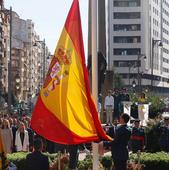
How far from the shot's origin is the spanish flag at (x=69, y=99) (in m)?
8.87

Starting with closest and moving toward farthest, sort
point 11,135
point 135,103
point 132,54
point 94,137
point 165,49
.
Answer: point 94,137 < point 11,135 < point 135,103 < point 132,54 < point 165,49

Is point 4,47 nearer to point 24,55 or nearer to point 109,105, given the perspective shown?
point 24,55

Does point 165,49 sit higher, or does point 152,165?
point 165,49

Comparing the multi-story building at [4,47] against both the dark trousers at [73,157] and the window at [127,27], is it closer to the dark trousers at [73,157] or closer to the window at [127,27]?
the window at [127,27]

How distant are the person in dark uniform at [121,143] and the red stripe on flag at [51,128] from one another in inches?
63.4

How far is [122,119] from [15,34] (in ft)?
437

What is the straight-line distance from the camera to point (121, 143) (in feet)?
35.0

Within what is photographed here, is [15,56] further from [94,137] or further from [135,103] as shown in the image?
[94,137]

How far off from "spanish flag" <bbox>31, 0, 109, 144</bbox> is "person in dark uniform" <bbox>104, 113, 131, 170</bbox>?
5.16ft

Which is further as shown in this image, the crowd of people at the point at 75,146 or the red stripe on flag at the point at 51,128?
the crowd of people at the point at 75,146

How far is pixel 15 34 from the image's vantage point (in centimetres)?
14200

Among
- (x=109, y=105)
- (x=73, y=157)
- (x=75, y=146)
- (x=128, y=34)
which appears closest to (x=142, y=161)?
(x=75, y=146)

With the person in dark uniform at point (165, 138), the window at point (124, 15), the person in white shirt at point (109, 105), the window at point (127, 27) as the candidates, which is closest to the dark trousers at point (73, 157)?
→ the person in dark uniform at point (165, 138)

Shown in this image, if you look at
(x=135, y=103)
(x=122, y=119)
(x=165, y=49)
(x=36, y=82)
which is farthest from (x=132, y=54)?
(x=122, y=119)
